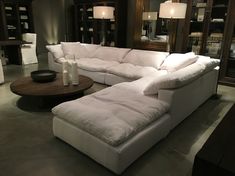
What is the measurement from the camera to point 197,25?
4348 mm

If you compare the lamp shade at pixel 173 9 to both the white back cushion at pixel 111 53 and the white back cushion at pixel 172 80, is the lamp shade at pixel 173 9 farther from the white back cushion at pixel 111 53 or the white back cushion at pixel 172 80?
the white back cushion at pixel 172 80

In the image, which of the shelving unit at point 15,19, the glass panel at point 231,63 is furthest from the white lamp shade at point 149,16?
the shelving unit at point 15,19

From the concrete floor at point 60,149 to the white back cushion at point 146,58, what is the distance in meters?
1.23

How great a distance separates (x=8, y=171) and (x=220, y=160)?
165 cm

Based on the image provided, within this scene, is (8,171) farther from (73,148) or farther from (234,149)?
(234,149)

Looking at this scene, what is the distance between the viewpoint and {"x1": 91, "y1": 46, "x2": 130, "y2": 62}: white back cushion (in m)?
4.34

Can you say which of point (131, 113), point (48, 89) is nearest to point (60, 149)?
point (131, 113)

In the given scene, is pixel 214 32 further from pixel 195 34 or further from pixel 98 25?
pixel 98 25

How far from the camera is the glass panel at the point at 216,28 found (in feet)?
13.2

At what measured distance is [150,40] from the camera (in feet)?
16.6

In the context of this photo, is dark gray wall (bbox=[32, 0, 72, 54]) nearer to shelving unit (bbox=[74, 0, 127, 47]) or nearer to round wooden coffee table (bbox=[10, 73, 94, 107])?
shelving unit (bbox=[74, 0, 127, 47])

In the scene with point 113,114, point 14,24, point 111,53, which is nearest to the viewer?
point 113,114

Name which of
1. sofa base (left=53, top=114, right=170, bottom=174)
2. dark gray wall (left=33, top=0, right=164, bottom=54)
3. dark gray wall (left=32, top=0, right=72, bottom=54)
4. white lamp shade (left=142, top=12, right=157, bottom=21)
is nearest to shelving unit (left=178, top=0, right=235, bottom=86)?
white lamp shade (left=142, top=12, right=157, bottom=21)

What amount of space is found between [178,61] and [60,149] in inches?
93.8
